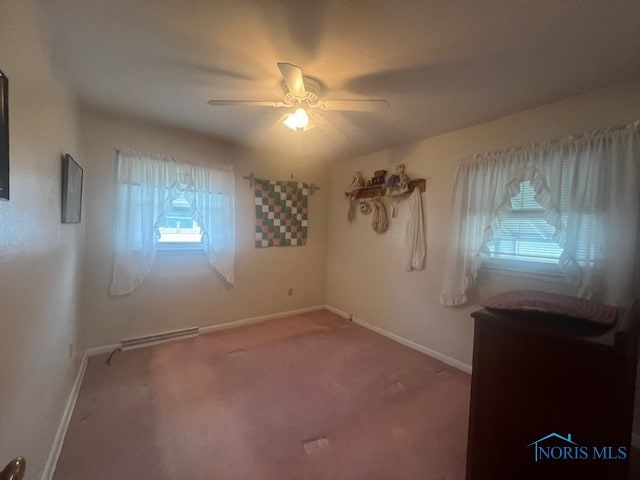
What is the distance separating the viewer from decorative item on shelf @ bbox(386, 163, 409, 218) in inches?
112

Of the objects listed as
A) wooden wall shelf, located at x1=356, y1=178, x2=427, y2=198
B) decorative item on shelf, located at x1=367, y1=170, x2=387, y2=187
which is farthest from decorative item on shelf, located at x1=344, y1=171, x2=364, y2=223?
decorative item on shelf, located at x1=367, y1=170, x2=387, y2=187

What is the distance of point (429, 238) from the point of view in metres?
2.71

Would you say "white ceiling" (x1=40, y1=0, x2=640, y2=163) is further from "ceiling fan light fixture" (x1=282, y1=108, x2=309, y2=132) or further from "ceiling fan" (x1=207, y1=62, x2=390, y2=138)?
"ceiling fan light fixture" (x1=282, y1=108, x2=309, y2=132)

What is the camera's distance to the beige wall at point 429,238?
1.83 m

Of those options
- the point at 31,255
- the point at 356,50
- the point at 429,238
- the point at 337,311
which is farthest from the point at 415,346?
the point at 31,255

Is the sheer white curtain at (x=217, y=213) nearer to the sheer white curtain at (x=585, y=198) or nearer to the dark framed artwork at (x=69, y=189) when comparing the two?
the dark framed artwork at (x=69, y=189)

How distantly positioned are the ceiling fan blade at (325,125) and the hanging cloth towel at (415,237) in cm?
107

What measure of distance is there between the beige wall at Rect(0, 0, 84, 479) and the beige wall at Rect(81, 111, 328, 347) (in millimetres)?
885

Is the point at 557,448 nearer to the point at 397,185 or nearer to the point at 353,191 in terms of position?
the point at 397,185

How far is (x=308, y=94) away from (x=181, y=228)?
213cm

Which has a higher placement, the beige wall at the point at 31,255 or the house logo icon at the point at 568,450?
the beige wall at the point at 31,255

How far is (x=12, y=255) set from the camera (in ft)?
3.03

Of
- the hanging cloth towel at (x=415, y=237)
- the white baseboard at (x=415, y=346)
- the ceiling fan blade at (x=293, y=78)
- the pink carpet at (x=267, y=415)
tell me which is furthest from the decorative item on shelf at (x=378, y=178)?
the pink carpet at (x=267, y=415)

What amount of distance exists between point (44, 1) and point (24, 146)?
684 mm
